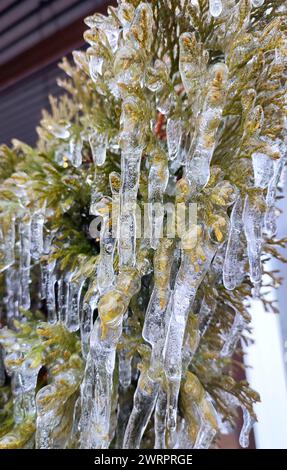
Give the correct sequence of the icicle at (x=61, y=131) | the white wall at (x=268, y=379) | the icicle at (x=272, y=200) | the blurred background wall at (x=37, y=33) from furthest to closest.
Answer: the white wall at (x=268, y=379) < the blurred background wall at (x=37, y=33) < the icicle at (x=61, y=131) < the icicle at (x=272, y=200)

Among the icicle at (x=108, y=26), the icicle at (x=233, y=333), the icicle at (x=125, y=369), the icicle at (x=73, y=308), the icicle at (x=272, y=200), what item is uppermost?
the icicle at (x=108, y=26)

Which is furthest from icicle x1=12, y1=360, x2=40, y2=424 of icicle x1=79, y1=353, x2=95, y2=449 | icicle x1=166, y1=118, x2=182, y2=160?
icicle x1=166, y1=118, x2=182, y2=160

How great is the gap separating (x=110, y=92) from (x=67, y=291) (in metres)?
0.38

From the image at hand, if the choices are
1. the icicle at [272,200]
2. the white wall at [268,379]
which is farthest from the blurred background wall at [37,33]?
the white wall at [268,379]

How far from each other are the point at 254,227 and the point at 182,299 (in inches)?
6.5

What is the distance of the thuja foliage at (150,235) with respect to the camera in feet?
2.16

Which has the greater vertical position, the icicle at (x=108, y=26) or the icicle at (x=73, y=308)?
the icicle at (x=108, y=26)

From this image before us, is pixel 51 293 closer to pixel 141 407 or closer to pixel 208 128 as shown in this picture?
pixel 141 407

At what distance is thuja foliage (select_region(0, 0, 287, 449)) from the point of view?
0.66 meters

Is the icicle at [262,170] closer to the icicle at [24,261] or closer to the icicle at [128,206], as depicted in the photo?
the icicle at [128,206]

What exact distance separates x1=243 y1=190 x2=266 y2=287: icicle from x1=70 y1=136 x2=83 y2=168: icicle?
0.35 metres

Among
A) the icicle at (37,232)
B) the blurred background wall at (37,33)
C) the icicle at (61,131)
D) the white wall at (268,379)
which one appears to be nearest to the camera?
the icicle at (37,232)

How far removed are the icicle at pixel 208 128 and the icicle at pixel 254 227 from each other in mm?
86
